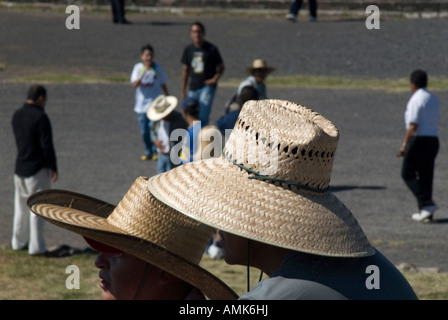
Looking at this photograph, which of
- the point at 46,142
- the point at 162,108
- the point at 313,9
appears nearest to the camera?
the point at 46,142

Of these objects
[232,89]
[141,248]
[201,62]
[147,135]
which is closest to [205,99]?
[201,62]

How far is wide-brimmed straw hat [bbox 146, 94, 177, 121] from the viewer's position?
9859 mm

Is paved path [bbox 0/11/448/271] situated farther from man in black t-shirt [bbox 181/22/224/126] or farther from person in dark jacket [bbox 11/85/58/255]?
man in black t-shirt [bbox 181/22/224/126]

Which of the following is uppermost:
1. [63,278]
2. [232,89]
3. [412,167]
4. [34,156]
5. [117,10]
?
[117,10]

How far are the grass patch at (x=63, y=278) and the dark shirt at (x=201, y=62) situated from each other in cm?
593

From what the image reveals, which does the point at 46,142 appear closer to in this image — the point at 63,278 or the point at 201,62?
the point at 63,278

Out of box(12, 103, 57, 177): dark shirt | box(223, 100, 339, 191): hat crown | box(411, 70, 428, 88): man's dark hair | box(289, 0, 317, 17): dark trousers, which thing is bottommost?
box(12, 103, 57, 177): dark shirt

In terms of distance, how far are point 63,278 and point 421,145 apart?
4.72 metres

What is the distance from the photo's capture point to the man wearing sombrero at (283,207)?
258cm

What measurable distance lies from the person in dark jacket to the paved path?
452 mm

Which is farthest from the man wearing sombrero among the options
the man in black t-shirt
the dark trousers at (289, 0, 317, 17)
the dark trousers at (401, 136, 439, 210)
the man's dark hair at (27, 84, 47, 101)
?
the dark trousers at (289, 0, 317, 17)

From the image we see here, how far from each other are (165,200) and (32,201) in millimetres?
745

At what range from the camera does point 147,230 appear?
3.15m

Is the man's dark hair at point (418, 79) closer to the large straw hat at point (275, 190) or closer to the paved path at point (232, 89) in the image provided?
the paved path at point (232, 89)
